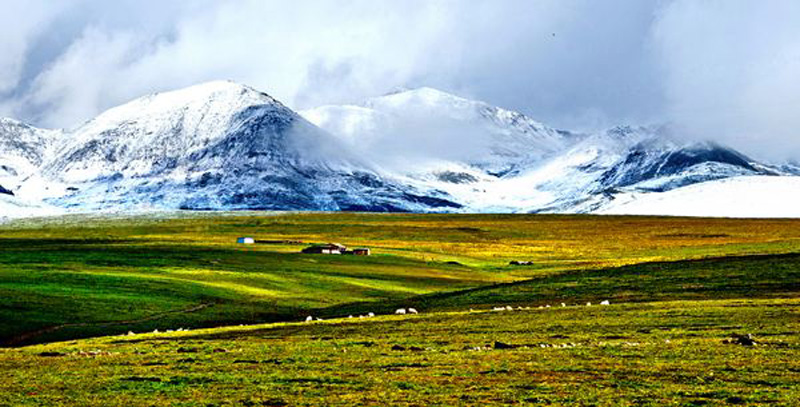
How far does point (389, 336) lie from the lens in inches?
2037

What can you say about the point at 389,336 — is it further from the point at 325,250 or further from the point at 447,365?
the point at 325,250

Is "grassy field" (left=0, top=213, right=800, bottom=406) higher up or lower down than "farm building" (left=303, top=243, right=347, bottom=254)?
lower down

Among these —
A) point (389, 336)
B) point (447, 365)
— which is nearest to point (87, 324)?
point (389, 336)

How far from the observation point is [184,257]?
12775 cm

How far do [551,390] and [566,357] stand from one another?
8914 mm

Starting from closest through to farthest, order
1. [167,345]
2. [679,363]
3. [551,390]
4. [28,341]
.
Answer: [551,390] < [679,363] < [167,345] < [28,341]

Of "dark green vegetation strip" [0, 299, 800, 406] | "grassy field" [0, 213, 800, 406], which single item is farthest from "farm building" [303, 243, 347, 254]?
"dark green vegetation strip" [0, 299, 800, 406]

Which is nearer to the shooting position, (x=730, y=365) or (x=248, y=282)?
(x=730, y=365)

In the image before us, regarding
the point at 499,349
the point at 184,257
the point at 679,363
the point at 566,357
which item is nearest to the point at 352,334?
the point at 499,349

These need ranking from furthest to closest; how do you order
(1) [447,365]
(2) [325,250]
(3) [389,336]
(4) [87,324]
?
(2) [325,250], (4) [87,324], (3) [389,336], (1) [447,365]

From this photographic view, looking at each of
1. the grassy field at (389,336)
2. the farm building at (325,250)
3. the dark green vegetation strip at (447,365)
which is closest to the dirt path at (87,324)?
the grassy field at (389,336)

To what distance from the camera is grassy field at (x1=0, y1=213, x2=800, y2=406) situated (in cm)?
3028

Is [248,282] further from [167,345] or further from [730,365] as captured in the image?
[730,365]

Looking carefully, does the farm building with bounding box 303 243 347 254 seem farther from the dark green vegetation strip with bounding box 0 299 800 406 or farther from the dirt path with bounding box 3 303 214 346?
Result: the dark green vegetation strip with bounding box 0 299 800 406
